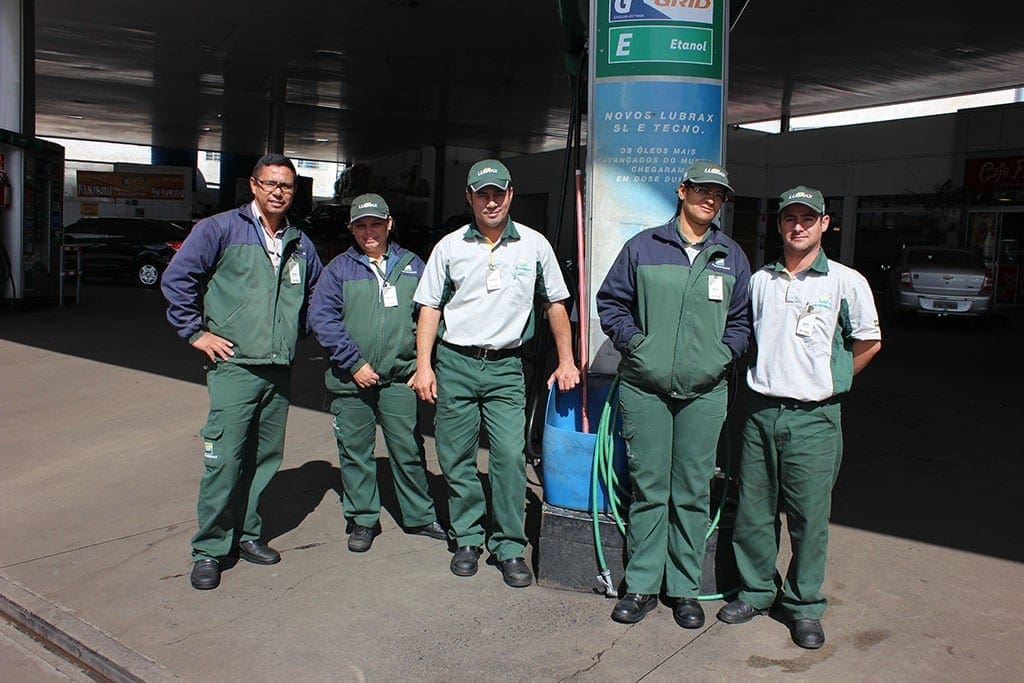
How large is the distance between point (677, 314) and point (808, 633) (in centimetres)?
144

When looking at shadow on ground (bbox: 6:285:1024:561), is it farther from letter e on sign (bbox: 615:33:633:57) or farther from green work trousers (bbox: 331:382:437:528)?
letter e on sign (bbox: 615:33:633:57)

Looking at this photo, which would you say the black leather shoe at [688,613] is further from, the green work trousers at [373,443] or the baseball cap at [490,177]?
the baseball cap at [490,177]

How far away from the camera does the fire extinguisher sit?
1459 centimetres

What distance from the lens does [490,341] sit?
4.25 m

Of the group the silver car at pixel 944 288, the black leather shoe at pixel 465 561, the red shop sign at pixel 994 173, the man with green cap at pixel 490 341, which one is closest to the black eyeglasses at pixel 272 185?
the man with green cap at pixel 490 341

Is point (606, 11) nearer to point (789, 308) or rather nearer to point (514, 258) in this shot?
point (514, 258)

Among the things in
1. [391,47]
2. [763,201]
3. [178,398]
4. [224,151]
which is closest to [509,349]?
[178,398]

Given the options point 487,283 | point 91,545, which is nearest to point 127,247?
point 91,545

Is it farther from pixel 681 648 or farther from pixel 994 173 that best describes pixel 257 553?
pixel 994 173

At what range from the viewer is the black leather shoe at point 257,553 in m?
4.61

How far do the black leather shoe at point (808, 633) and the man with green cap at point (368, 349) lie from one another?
2.05m

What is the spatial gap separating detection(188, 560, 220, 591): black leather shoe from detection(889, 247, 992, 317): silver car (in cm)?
1429

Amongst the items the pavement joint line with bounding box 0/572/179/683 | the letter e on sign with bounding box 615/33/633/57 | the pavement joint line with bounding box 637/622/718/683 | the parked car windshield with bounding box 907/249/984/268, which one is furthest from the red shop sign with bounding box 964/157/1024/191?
the pavement joint line with bounding box 0/572/179/683

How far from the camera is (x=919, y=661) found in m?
3.64
